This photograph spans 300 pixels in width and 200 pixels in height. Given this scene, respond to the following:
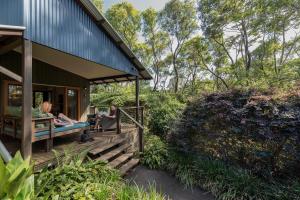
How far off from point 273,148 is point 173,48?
17800 millimetres

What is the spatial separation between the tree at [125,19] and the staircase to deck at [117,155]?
57.9ft

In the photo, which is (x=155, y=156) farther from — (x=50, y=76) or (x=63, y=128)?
(x=50, y=76)

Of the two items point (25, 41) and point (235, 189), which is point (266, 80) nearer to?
point (235, 189)

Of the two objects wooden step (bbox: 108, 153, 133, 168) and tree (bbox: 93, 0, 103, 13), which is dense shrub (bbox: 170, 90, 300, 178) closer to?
wooden step (bbox: 108, 153, 133, 168)

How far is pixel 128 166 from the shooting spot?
5.62 metres

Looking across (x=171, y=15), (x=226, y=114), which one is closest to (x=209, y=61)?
(x=171, y=15)

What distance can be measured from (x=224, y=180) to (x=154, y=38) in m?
19.4

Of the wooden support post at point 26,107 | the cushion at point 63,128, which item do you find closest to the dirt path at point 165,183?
the cushion at point 63,128

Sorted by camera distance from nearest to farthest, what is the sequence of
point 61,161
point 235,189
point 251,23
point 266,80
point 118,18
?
1. point 61,161
2. point 235,189
3. point 266,80
4. point 251,23
5. point 118,18

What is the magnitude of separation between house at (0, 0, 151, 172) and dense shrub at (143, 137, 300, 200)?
154 inches

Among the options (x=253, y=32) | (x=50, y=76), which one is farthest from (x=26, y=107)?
(x=253, y=32)

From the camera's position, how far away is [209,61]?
18.0m

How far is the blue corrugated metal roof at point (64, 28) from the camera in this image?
3676mm

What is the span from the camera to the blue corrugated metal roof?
368cm
